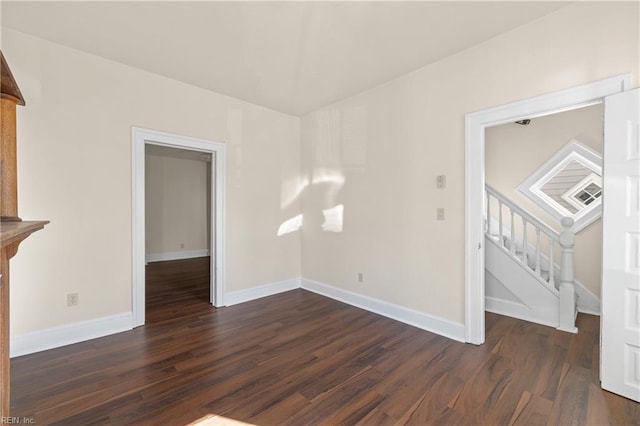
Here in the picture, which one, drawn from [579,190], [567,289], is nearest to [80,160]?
[567,289]

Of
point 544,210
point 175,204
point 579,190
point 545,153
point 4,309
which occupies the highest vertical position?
point 545,153

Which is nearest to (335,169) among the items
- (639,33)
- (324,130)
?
(324,130)

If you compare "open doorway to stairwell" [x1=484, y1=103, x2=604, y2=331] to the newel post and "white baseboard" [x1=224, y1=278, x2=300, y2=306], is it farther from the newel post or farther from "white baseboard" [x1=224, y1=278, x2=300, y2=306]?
"white baseboard" [x1=224, y1=278, x2=300, y2=306]

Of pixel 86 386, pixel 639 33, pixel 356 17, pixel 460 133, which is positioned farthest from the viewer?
pixel 460 133

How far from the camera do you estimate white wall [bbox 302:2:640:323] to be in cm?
202

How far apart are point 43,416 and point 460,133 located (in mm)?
3691

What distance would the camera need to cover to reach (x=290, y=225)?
430cm

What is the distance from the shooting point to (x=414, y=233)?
2.98 m

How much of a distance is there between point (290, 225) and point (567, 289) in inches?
134

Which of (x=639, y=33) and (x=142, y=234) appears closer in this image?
(x=639, y=33)

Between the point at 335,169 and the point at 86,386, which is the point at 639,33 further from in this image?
the point at 86,386

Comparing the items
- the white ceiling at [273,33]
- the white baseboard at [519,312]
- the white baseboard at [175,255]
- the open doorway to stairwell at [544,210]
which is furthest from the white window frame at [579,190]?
the white baseboard at [175,255]

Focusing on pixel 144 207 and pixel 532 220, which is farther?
pixel 532 220

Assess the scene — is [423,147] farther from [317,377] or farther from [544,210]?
[544,210]
